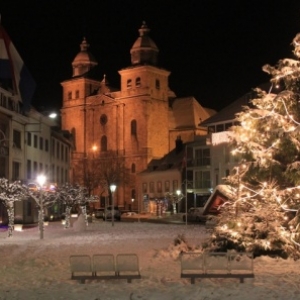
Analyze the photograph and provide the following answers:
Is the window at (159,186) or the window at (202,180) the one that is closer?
the window at (202,180)

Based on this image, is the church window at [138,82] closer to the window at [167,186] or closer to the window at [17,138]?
the window at [167,186]

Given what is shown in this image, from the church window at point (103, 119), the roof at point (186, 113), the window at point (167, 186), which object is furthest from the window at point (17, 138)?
the roof at point (186, 113)

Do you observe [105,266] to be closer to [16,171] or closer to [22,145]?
[16,171]

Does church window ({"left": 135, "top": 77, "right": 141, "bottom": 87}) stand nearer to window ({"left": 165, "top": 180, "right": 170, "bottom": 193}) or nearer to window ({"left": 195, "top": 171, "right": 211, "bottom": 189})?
window ({"left": 165, "top": 180, "right": 170, "bottom": 193})

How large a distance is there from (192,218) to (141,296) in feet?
147

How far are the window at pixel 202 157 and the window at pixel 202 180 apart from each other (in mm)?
1179

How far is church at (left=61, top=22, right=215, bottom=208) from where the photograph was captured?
11556 centimetres

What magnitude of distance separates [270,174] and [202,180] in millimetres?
61504

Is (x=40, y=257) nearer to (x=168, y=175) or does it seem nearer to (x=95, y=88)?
(x=168, y=175)

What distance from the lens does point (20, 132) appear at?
191 ft

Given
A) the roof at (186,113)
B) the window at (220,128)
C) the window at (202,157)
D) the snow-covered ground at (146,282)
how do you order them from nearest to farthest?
the snow-covered ground at (146,282), the window at (220,128), the window at (202,157), the roof at (186,113)

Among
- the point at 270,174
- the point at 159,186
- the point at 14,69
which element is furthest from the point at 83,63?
the point at 270,174

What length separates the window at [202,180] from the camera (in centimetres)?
8156

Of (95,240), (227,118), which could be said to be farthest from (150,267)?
(227,118)
